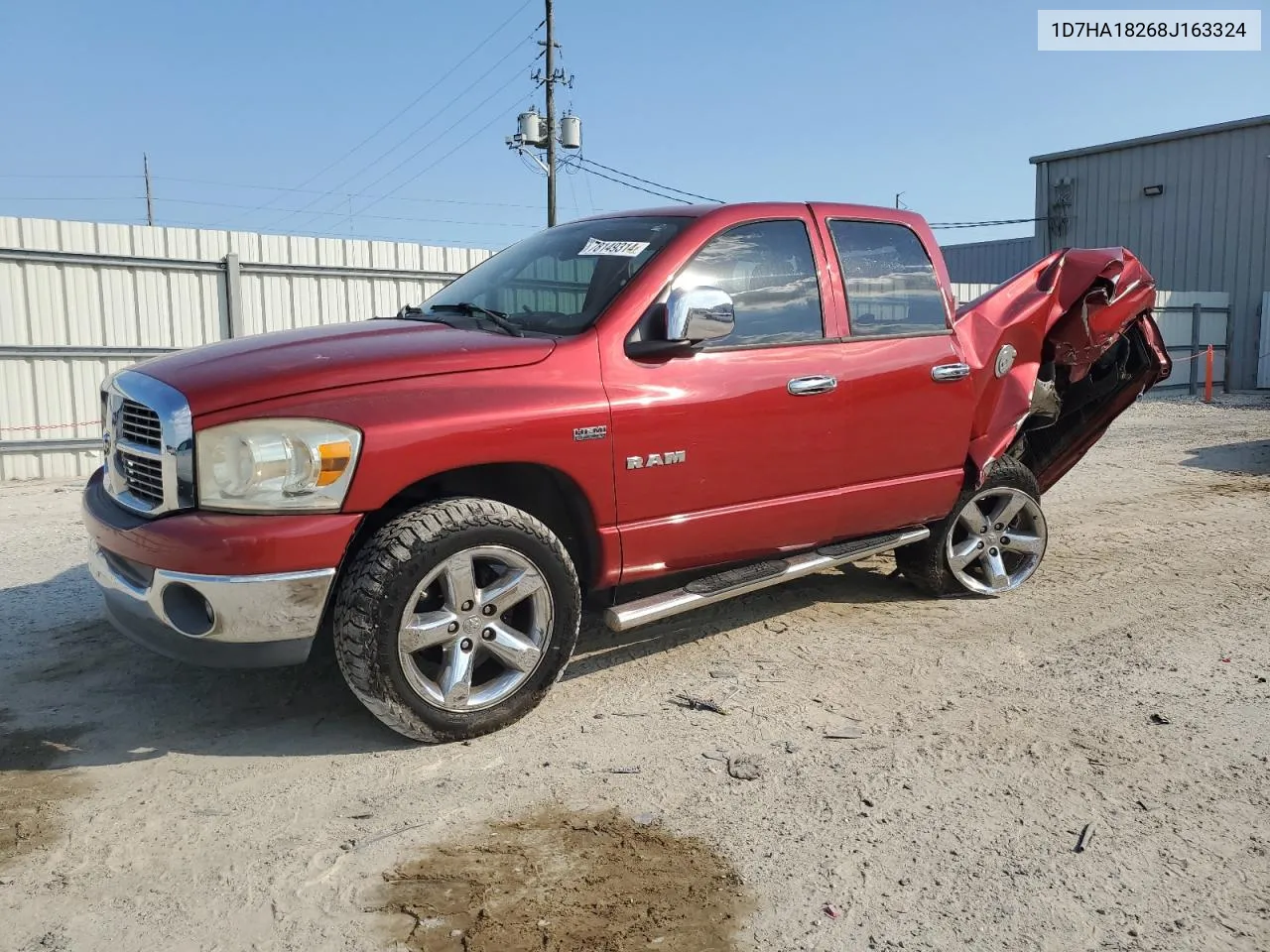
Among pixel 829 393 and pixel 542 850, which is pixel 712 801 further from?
pixel 829 393

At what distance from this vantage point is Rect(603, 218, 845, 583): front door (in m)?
3.83

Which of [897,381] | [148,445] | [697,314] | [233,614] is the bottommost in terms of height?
[233,614]

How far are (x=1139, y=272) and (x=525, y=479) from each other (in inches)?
157

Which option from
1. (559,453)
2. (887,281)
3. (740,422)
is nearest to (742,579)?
(740,422)

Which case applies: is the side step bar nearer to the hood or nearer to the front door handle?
the front door handle

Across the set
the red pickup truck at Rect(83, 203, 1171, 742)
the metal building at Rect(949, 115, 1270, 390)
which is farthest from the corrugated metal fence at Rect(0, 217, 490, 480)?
the metal building at Rect(949, 115, 1270, 390)

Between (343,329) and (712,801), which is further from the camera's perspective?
(343,329)

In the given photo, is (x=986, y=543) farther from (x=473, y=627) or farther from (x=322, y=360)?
(x=322, y=360)

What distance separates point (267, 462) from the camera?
123 inches

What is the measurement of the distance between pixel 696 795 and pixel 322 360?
190 centimetres

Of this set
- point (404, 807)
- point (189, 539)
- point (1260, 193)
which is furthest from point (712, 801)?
point (1260, 193)

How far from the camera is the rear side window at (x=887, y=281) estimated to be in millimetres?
4602

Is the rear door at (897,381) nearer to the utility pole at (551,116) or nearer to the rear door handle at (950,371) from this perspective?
the rear door handle at (950,371)

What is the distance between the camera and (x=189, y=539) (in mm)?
3117
